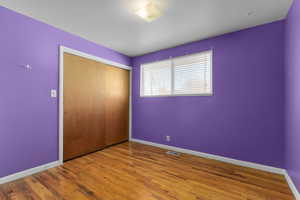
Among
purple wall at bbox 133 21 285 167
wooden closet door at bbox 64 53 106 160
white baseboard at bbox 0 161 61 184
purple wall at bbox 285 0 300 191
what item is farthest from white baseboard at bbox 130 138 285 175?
white baseboard at bbox 0 161 61 184

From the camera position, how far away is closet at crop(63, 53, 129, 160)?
8.73 ft

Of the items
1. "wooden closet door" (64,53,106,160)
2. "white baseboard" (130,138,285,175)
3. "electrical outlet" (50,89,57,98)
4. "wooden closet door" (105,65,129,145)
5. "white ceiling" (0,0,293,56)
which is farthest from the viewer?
"wooden closet door" (105,65,129,145)

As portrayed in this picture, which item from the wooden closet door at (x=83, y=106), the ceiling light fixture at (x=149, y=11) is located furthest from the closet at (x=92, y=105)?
the ceiling light fixture at (x=149, y=11)

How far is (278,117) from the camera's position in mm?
2170

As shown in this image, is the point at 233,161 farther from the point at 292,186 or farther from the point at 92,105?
the point at 92,105

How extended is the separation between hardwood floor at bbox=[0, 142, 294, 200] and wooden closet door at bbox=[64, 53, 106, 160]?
1.27ft

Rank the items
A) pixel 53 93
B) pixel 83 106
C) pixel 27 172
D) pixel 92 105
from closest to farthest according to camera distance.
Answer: pixel 27 172
pixel 53 93
pixel 83 106
pixel 92 105

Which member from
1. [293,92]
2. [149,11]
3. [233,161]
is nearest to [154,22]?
[149,11]

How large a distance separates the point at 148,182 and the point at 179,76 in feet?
7.49

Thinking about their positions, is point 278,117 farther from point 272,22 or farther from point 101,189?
point 101,189

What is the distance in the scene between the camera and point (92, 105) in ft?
10.0

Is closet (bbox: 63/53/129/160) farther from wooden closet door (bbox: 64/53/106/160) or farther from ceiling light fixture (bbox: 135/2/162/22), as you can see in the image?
ceiling light fixture (bbox: 135/2/162/22)

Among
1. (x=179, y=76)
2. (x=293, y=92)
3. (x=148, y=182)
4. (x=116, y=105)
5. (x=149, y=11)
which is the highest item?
(x=149, y=11)

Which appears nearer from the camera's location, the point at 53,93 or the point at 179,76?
the point at 53,93
